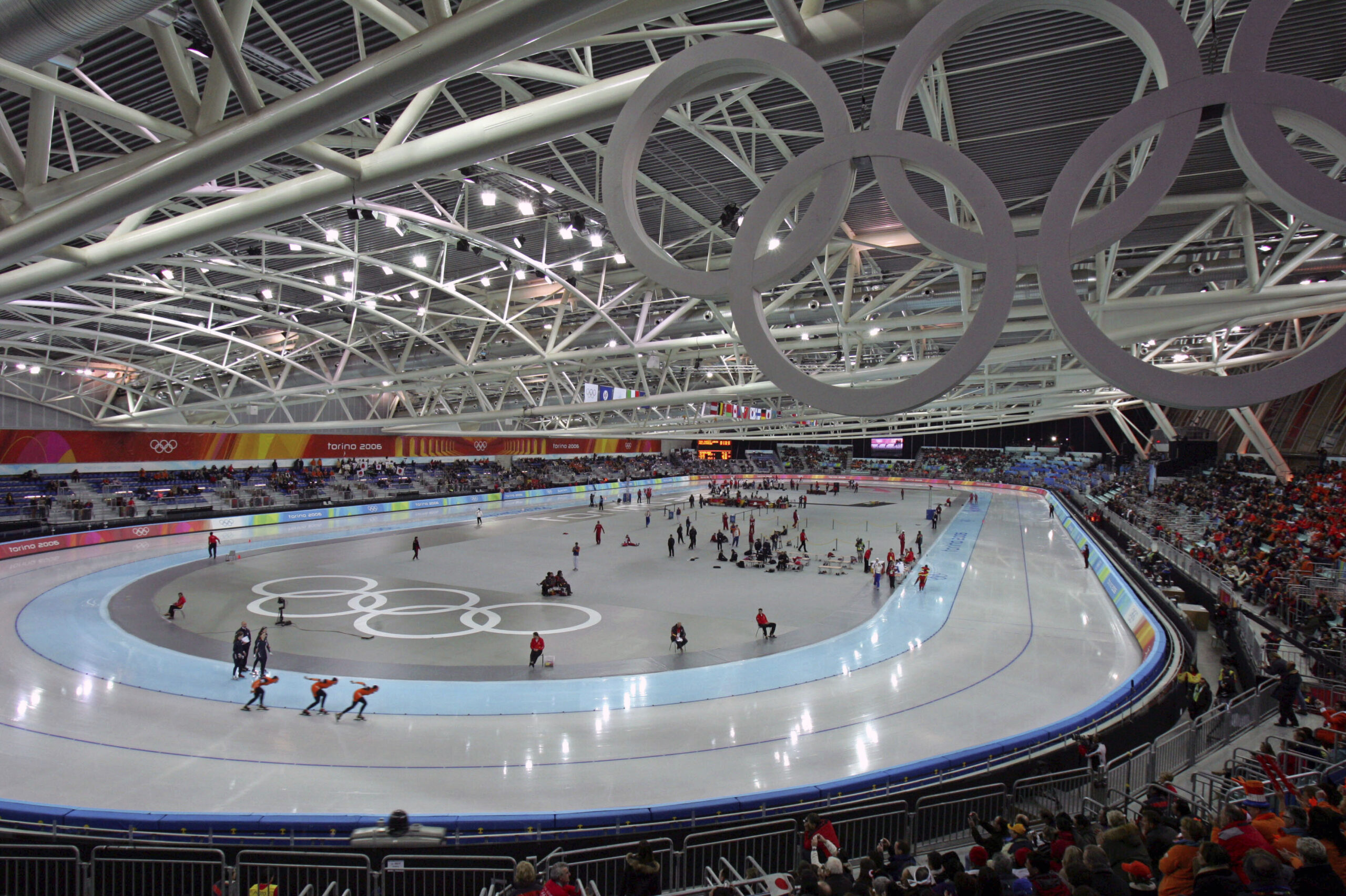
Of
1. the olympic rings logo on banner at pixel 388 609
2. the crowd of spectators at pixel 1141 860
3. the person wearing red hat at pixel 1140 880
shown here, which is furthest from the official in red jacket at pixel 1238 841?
the olympic rings logo on banner at pixel 388 609

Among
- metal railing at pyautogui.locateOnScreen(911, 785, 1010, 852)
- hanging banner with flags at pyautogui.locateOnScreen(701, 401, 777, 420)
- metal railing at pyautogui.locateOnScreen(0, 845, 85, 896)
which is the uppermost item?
hanging banner with flags at pyautogui.locateOnScreen(701, 401, 777, 420)

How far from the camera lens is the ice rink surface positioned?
32.5 feet

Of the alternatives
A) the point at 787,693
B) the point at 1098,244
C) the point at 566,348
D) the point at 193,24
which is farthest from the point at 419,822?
the point at 566,348

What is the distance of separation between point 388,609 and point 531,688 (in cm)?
851

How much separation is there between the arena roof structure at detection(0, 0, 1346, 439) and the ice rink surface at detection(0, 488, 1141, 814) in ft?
22.8

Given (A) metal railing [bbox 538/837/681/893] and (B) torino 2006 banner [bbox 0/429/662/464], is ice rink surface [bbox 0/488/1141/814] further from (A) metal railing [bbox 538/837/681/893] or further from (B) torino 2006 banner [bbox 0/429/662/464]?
(B) torino 2006 banner [bbox 0/429/662/464]

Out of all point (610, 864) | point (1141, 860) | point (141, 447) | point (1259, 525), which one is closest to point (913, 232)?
point (1141, 860)

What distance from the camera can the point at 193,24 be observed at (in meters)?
8.00

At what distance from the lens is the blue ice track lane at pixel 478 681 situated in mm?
12984

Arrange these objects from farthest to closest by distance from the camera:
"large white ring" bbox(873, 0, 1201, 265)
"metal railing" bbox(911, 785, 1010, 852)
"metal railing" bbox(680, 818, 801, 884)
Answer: "metal railing" bbox(911, 785, 1010, 852) → "metal railing" bbox(680, 818, 801, 884) → "large white ring" bbox(873, 0, 1201, 265)

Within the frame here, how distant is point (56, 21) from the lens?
156 inches

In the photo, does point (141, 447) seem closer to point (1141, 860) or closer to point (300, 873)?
point (300, 873)

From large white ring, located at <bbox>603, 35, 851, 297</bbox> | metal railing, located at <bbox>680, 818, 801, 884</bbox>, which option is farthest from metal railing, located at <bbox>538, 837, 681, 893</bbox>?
large white ring, located at <bbox>603, 35, 851, 297</bbox>

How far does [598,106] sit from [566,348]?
21.0m
